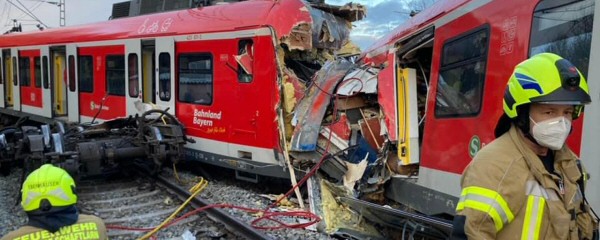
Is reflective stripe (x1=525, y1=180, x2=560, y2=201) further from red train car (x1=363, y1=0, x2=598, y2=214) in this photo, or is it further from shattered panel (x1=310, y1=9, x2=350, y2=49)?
shattered panel (x1=310, y1=9, x2=350, y2=49)

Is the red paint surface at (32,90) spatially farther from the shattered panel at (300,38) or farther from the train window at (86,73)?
the shattered panel at (300,38)

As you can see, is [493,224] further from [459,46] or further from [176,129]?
[176,129]

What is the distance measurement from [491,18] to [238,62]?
452 centimetres

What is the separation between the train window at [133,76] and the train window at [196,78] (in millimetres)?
1328

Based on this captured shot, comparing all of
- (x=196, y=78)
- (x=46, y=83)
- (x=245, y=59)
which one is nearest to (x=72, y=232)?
(x=245, y=59)

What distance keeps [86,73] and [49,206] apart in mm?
9858

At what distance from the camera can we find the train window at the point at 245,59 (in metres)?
7.82

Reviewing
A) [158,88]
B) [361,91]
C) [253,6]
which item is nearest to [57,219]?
[361,91]

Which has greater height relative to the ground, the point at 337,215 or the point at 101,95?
the point at 101,95

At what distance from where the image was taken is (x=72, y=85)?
12.0m

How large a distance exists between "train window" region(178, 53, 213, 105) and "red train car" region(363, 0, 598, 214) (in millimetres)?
3230

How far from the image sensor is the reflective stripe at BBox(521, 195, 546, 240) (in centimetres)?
186

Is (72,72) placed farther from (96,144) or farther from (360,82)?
(360,82)

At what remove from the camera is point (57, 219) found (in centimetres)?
230
